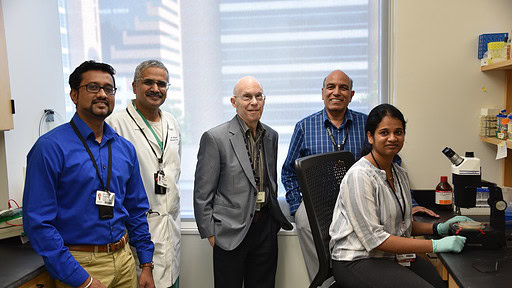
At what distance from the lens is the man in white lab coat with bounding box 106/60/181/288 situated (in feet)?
7.56

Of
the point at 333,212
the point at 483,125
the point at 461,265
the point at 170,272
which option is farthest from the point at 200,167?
the point at 483,125

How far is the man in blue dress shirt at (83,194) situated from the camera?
1.69m

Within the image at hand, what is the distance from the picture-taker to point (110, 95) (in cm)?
192

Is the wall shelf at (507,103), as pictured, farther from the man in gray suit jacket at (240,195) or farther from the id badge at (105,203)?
the id badge at (105,203)

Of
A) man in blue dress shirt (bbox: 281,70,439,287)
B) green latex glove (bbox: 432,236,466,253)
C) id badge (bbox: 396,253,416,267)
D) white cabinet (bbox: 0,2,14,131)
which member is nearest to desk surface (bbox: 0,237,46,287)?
white cabinet (bbox: 0,2,14,131)

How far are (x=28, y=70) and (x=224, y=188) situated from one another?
1.51m

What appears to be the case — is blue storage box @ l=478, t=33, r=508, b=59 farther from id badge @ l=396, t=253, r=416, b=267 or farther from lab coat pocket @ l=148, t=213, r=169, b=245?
lab coat pocket @ l=148, t=213, r=169, b=245

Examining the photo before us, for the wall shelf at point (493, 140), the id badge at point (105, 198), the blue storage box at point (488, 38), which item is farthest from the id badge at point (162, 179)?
the blue storage box at point (488, 38)

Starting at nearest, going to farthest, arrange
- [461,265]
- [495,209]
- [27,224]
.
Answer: [461,265], [27,224], [495,209]

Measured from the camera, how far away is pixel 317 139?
2.64 metres

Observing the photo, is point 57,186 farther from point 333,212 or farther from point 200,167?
point 333,212

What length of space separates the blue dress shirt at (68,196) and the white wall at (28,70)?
0.96 m

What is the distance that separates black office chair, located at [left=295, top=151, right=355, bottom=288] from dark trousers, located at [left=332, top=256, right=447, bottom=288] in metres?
0.08

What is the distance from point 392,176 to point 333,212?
0.33m
